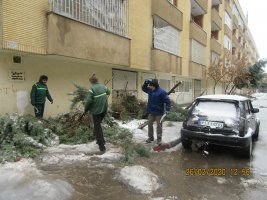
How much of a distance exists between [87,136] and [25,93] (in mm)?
3061

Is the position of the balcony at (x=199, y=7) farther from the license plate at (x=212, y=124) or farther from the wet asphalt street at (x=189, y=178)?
the wet asphalt street at (x=189, y=178)

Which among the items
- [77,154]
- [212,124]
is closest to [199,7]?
[212,124]

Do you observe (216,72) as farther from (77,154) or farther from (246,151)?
(77,154)

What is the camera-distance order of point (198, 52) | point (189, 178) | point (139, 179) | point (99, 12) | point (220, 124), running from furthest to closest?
point (198, 52) → point (99, 12) → point (220, 124) → point (189, 178) → point (139, 179)

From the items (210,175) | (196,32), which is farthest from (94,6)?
(196,32)

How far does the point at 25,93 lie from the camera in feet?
31.2

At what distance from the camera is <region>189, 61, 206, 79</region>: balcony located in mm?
22250

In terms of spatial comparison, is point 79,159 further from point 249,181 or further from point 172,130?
point 172,130

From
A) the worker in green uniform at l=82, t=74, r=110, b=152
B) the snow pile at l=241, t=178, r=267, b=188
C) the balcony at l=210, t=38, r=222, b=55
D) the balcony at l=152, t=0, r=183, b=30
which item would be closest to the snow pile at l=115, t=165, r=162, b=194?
the worker in green uniform at l=82, t=74, r=110, b=152

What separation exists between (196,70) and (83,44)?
15151 mm

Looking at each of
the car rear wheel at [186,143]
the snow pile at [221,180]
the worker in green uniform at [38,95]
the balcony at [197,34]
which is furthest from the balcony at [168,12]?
the snow pile at [221,180]

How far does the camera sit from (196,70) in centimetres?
2356

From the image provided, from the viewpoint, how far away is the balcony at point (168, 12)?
15586mm

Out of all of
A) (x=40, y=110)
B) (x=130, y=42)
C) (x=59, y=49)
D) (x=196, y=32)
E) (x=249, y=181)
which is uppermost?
(x=196, y=32)
